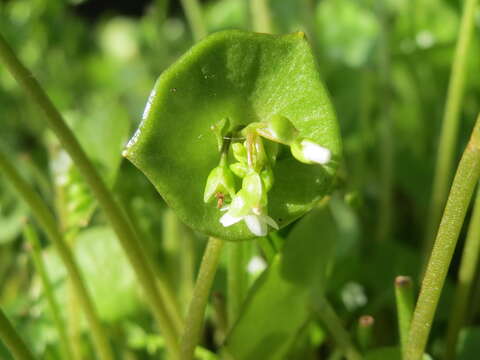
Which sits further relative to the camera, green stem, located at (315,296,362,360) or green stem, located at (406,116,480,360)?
green stem, located at (315,296,362,360)

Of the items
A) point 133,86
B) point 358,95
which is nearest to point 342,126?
point 358,95

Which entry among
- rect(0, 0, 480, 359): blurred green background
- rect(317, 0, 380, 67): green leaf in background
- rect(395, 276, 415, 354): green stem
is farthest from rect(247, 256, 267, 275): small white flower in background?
rect(317, 0, 380, 67): green leaf in background

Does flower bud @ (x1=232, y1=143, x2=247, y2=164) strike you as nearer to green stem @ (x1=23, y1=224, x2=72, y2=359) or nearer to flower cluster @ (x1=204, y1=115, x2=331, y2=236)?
flower cluster @ (x1=204, y1=115, x2=331, y2=236)

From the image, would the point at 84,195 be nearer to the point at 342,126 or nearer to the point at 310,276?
the point at 310,276

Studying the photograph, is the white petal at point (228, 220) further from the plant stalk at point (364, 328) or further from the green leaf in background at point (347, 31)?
the green leaf in background at point (347, 31)

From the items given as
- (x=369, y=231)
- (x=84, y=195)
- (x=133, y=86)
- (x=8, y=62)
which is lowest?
(x=369, y=231)

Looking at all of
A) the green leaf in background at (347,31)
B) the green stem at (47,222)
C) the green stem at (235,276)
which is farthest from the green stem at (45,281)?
the green leaf in background at (347,31)
